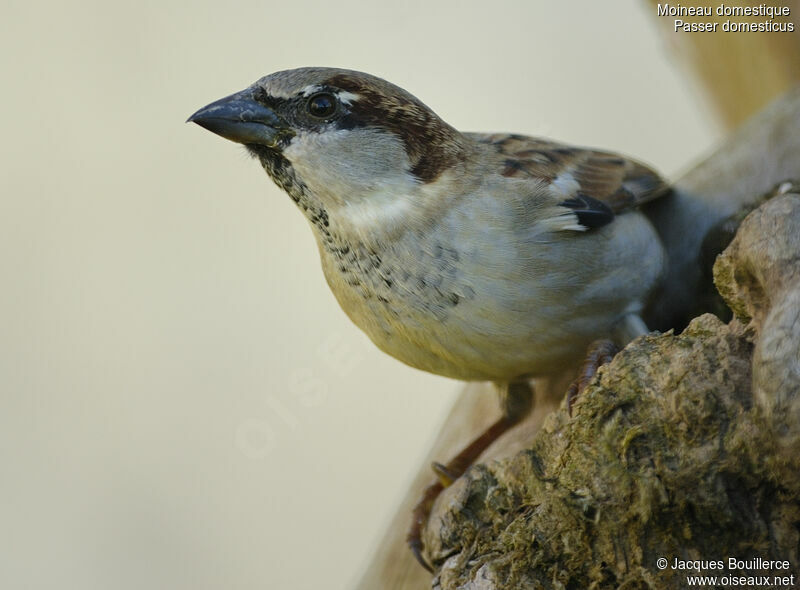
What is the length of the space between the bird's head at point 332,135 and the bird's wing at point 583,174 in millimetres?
413

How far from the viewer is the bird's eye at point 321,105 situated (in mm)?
2738

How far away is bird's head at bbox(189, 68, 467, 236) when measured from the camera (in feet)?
8.84

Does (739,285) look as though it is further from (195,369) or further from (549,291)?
(195,369)

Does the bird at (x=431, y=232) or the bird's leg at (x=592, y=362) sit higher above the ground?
the bird at (x=431, y=232)

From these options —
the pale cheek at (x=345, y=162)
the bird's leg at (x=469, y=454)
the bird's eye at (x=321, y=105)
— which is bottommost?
the bird's leg at (x=469, y=454)

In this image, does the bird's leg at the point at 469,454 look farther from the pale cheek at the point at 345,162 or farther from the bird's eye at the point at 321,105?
the bird's eye at the point at 321,105

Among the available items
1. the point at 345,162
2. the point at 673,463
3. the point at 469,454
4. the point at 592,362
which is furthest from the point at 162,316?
the point at 673,463

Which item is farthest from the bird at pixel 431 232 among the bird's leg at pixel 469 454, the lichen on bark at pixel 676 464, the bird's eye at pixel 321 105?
the lichen on bark at pixel 676 464

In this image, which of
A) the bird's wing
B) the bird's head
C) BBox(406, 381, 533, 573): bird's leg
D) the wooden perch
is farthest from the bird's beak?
BBox(406, 381, 533, 573): bird's leg

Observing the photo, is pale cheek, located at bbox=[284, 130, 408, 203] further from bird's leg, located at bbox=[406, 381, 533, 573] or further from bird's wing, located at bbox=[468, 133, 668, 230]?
bird's leg, located at bbox=[406, 381, 533, 573]

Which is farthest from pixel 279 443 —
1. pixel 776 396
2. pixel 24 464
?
pixel 776 396

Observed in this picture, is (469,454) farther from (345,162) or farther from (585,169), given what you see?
(345,162)

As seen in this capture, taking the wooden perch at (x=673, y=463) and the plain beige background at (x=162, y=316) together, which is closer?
the wooden perch at (x=673, y=463)

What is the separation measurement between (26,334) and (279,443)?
167cm
